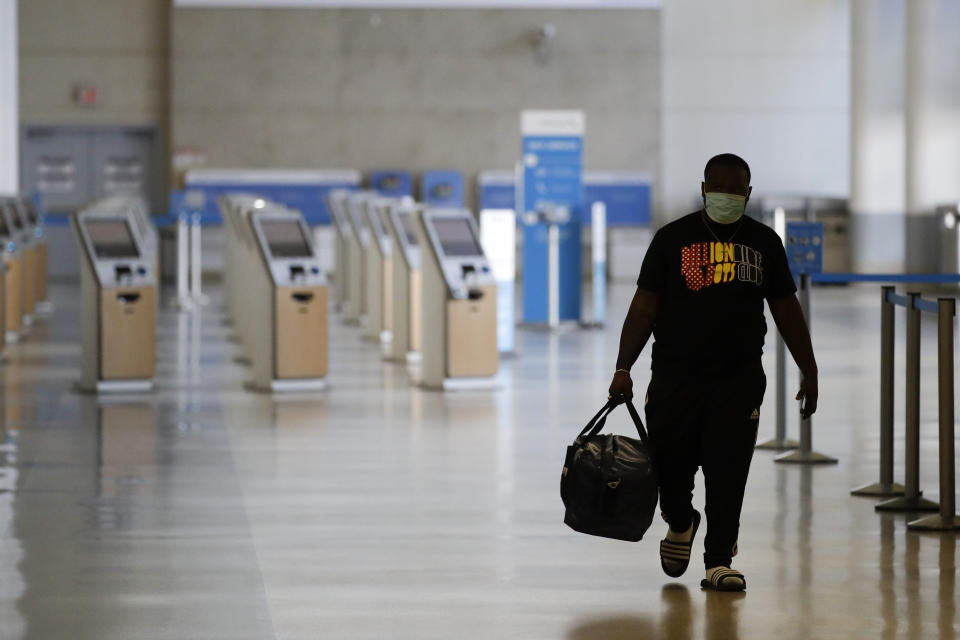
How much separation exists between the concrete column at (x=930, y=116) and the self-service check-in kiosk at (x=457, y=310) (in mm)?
11414

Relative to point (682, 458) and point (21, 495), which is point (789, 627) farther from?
point (21, 495)

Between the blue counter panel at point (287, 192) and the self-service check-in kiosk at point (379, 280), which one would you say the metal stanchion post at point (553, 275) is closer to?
the self-service check-in kiosk at point (379, 280)

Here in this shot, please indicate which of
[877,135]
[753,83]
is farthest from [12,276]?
[753,83]

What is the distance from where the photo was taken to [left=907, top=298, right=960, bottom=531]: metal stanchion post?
6301 millimetres

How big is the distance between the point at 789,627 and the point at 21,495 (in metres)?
3.83

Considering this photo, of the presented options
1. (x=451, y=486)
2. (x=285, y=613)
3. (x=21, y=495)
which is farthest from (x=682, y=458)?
(x=21, y=495)

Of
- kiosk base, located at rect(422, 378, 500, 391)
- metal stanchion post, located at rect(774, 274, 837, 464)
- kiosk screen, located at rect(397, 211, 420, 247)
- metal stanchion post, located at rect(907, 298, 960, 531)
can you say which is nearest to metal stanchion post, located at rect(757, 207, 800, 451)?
metal stanchion post, located at rect(774, 274, 837, 464)

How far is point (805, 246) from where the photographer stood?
8.45m

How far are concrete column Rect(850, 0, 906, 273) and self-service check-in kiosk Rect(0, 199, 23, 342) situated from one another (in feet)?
40.9

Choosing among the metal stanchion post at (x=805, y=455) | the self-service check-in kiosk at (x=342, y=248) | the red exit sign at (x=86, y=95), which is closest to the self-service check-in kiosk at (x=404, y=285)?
the self-service check-in kiosk at (x=342, y=248)

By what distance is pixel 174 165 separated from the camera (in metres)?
24.1

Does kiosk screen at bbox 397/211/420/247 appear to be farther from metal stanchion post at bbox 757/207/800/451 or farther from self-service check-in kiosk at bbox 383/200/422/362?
metal stanchion post at bbox 757/207/800/451

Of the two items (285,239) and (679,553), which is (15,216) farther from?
(679,553)

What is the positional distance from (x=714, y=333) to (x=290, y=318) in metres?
6.57
